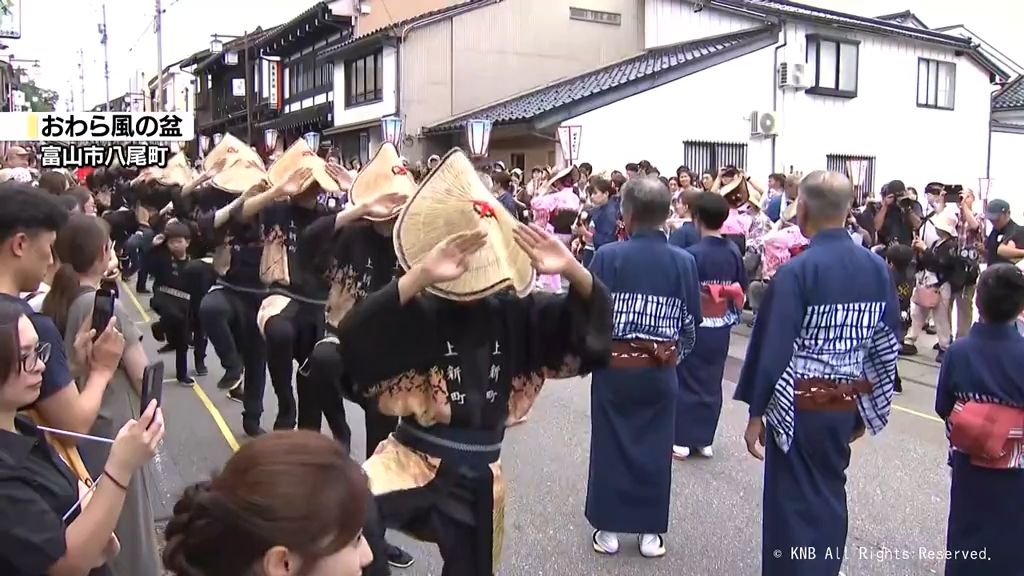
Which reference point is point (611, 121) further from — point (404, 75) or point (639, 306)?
point (639, 306)

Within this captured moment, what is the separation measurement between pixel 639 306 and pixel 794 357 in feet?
3.22

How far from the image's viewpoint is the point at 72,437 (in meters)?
2.50

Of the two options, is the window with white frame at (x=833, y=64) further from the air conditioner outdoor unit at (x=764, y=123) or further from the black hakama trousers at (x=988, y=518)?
the black hakama trousers at (x=988, y=518)

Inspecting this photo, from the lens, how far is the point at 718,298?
6.18 metres

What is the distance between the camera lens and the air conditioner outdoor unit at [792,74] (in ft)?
71.7

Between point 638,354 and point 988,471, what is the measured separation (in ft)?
5.25

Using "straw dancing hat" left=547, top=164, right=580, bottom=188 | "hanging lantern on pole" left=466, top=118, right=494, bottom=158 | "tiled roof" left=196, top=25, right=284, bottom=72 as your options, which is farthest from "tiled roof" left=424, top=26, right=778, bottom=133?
"tiled roof" left=196, top=25, right=284, bottom=72

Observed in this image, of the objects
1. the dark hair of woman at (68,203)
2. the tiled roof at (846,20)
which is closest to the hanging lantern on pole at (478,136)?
the tiled roof at (846,20)

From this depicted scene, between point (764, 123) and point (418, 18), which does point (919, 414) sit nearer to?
point (764, 123)

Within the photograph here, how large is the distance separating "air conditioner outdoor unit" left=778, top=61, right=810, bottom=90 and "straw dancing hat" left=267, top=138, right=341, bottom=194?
1812 centimetres

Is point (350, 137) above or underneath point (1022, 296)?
above

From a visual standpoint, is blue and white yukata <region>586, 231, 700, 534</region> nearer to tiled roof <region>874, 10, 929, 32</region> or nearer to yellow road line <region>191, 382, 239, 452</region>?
yellow road line <region>191, 382, 239, 452</region>

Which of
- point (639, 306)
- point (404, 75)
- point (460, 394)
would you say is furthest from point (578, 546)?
point (404, 75)

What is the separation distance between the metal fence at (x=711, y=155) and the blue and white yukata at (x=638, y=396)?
17132 millimetres
